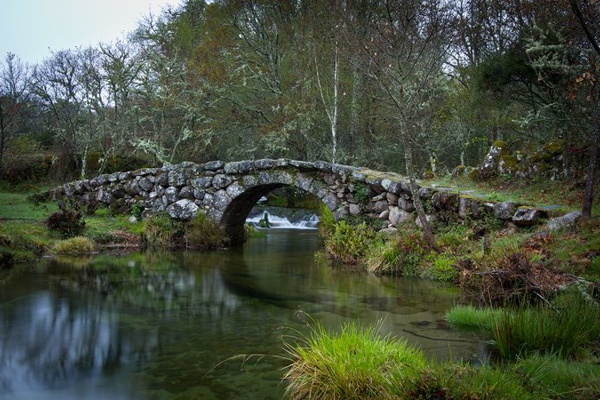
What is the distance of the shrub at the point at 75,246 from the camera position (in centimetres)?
1260

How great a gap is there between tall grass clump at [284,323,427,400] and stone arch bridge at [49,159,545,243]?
7.04 meters

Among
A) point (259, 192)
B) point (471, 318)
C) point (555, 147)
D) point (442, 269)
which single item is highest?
point (555, 147)

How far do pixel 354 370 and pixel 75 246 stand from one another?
36.0 feet

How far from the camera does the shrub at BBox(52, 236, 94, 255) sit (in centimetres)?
1260

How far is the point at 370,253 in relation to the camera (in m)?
11.5

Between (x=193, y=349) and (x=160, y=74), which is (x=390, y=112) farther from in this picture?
(x=193, y=349)

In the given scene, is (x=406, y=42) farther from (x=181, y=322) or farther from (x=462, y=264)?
(x=181, y=322)

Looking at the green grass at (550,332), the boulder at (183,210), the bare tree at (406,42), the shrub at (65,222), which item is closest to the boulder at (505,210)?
the bare tree at (406,42)

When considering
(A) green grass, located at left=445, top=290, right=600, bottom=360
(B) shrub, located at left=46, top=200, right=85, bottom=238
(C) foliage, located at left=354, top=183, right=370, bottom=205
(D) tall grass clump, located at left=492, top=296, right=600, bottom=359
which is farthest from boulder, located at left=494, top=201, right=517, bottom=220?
(B) shrub, located at left=46, top=200, right=85, bottom=238

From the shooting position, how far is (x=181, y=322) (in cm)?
702

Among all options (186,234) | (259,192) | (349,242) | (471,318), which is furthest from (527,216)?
(186,234)

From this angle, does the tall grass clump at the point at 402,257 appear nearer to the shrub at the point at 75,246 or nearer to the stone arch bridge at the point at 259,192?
the stone arch bridge at the point at 259,192

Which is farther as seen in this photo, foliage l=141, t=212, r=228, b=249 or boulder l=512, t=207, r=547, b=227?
foliage l=141, t=212, r=228, b=249

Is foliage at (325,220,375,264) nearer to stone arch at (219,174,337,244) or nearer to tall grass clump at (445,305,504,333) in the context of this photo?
stone arch at (219,174,337,244)
